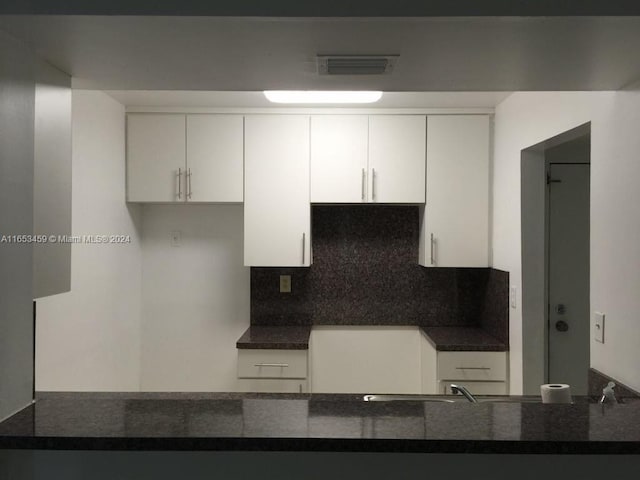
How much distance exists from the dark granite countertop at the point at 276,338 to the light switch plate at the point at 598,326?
172 cm

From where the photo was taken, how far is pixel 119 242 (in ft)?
11.5

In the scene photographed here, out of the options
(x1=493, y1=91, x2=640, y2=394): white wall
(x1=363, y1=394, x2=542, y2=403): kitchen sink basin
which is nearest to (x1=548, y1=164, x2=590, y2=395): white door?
(x1=493, y1=91, x2=640, y2=394): white wall

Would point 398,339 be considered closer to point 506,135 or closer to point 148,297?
point 506,135

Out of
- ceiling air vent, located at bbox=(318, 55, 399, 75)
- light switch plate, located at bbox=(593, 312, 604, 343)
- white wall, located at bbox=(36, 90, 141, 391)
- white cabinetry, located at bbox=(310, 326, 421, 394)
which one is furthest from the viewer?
white cabinetry, located at bbox=(310, 326, 421, 394)

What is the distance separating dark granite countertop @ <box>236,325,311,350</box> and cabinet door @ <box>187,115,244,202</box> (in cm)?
89

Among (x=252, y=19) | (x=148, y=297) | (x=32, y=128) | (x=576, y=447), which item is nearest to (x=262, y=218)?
(x=148, y=297)

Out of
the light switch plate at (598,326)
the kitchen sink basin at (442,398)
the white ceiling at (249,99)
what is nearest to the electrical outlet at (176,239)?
the white ceiling at (249,99)

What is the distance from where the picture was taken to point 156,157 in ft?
11.9

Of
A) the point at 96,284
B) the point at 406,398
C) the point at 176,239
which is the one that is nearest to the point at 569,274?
the point at 406,398

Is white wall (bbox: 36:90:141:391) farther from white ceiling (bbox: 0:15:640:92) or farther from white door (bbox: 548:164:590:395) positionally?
white door (bbox: 548:164:590:395)

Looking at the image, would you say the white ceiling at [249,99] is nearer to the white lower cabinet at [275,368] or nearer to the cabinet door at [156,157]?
the cabinet door at [156,157]

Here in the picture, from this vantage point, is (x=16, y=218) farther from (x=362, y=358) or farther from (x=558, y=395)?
(x=362, y=358)

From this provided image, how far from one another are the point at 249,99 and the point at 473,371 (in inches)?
83.5

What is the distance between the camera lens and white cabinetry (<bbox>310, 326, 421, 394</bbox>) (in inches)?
155
